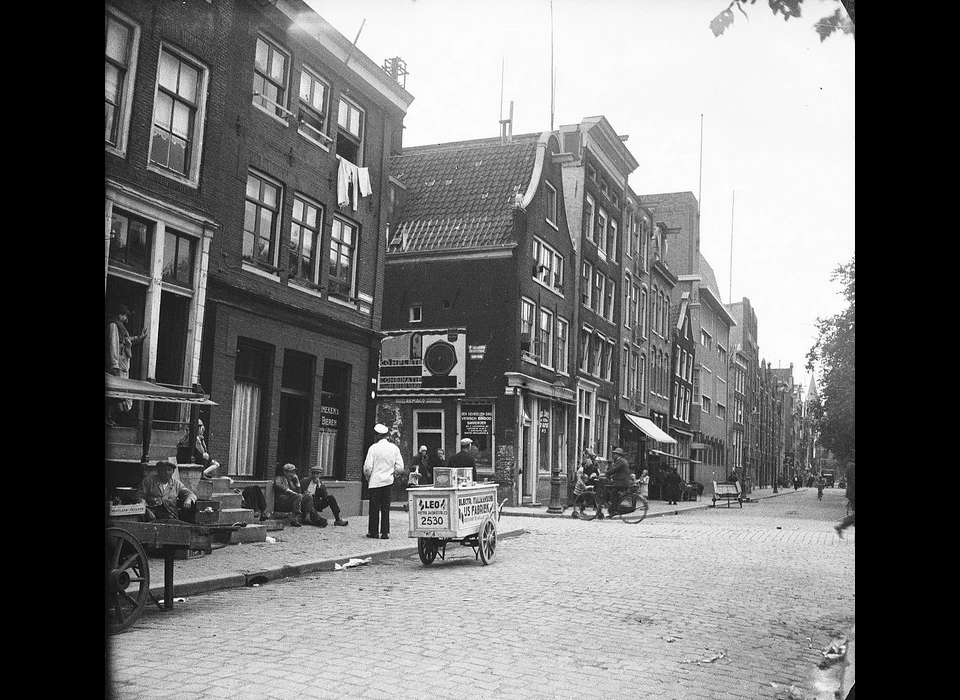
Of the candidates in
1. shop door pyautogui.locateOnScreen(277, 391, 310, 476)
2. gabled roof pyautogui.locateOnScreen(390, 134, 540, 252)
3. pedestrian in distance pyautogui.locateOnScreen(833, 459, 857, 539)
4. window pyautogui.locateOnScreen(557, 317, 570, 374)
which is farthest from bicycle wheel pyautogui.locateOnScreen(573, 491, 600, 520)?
pedestrian in distance pyautogui.locateOnScreen(833, 459, 857, 539)

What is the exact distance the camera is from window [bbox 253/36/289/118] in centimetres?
850

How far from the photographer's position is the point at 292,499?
31.6 feet

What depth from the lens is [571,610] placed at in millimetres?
8070

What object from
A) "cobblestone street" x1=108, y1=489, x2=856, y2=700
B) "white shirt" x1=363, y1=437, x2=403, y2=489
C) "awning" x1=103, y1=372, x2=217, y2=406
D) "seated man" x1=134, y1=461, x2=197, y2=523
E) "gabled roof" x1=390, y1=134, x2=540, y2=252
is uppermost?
"gabled roof" x1=390, y1=134, x2=540, y2=252

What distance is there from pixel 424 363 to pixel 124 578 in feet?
47.8

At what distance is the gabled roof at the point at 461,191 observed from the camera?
1714cm

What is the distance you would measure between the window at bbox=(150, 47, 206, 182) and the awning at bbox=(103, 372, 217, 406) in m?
1.78

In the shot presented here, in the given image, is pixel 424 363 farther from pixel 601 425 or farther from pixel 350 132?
pixel 601 425

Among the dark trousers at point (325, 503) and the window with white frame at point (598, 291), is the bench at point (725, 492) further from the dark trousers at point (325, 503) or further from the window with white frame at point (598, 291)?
the dark trousers at point (325, 503)

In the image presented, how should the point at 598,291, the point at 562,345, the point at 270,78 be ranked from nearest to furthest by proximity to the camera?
the point at 270,78 → the point at 562,345 → the point at 598,291

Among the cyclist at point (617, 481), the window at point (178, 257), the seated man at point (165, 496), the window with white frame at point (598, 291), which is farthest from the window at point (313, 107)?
the window with white frame at point (598, 291)

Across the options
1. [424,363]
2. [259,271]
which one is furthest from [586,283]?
[259,271]

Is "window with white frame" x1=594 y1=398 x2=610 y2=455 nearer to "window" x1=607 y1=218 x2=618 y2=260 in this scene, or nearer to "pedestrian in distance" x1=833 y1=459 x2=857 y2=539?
"window" x1=607 y1=218 x2=618 y2=260
